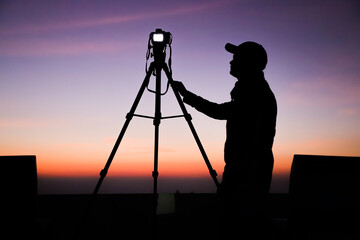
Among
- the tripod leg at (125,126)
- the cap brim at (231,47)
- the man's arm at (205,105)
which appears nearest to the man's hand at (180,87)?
the man's arm at (205,105)


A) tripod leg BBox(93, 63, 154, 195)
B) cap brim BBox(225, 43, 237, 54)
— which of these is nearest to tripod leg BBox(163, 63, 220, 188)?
tripod leg BBox(93, 63, 154, 195)

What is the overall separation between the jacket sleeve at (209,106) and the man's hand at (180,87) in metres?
0.05

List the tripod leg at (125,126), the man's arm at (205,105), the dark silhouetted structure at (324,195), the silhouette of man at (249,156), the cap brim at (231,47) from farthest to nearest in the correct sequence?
the man's arm at (205,105) → the tripod leg at (125,126) → the cap brim at (231,47) → the silhouette of man at (249,156) → the dark silhouetted structure at (324,195)

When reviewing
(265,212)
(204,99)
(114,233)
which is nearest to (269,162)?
(265,212)

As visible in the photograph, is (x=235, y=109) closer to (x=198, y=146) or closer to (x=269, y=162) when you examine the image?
(x=269, y=162)

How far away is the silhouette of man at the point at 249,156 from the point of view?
2.38 m

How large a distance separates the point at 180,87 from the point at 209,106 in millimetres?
407

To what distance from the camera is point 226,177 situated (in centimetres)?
254

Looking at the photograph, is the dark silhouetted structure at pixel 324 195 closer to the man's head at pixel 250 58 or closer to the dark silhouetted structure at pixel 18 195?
the man's head at pixel 250 58

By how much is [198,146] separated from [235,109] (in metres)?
0.82

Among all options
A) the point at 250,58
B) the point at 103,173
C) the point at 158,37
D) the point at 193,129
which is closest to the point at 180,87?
the point at 193,129

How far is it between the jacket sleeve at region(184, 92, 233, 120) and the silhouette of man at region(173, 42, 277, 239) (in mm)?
548

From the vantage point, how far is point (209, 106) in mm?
3242

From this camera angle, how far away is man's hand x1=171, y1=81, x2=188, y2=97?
11.1ft
